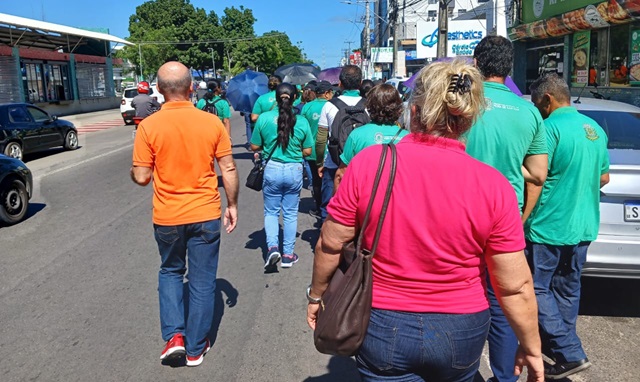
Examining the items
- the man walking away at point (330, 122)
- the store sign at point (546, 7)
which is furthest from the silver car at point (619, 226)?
the store sign at point (546, 7)

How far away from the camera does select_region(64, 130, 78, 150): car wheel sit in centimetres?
1698

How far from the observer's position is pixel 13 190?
8.28m

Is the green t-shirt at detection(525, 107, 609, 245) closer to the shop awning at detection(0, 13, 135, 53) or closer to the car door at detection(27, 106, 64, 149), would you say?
the car door at detection(27, 106, 64, 149)

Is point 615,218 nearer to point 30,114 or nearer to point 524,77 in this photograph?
point 30,114

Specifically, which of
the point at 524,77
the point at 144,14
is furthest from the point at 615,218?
the point at 144,14

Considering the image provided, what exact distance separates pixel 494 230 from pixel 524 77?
22669 millimetres

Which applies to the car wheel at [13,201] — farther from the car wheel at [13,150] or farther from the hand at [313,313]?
the hand at [313,313]

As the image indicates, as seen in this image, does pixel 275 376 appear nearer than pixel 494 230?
No

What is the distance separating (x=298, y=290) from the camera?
543 centimetres

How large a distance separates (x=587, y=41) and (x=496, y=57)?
630 inches

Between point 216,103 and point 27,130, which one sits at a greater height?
point 216,103

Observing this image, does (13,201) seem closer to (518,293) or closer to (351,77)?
(351,77)

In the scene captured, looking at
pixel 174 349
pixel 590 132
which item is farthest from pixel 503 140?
pixel 174 349

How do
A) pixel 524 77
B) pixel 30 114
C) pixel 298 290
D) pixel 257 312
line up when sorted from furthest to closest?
pixel 524 77 < pixel 30 114 < pixel 298 290 < pixel 257 312
